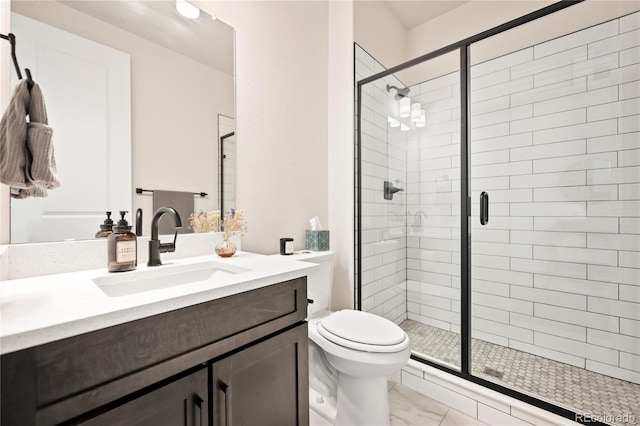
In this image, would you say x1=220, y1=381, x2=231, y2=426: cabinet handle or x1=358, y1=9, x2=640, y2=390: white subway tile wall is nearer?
x1=220, y1=381, x2=231, y2=426: cabinet handle

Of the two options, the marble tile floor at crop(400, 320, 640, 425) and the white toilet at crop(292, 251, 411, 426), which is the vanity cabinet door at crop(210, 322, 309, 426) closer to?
the white toilet at crop(292, 251, 411, 426)

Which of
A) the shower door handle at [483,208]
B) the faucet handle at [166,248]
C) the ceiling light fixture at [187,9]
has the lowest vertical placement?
the faucet handle at [166,248]

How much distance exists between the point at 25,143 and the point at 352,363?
51.8 inches

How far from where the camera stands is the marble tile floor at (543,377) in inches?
57.1

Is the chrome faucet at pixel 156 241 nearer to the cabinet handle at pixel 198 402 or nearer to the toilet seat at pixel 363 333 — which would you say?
the cabinet handle at pixel 198 402

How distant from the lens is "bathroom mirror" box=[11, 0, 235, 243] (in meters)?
0.98

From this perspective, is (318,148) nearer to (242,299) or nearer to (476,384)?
(242,299)

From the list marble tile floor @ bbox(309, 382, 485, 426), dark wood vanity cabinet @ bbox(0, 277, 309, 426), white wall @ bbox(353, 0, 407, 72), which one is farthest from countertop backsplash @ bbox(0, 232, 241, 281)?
white wall @ bbox(353, 0, 407, 72)

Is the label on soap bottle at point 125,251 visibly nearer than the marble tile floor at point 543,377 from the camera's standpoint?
Yes

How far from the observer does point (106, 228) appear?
42.9 inches

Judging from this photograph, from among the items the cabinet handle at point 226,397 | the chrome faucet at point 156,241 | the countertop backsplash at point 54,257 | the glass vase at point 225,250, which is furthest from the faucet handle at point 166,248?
the cabinet handle at point 226,397

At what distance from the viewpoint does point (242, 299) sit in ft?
2.86

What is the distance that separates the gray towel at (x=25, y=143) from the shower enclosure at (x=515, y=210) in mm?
1778

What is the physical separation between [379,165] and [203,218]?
57.2 inches
